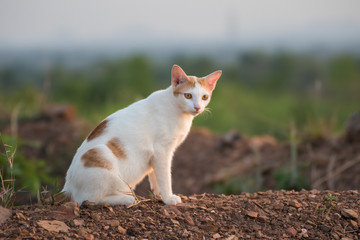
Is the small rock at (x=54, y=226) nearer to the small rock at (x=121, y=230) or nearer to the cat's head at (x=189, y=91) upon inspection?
the small rock at (x=121, y=230)

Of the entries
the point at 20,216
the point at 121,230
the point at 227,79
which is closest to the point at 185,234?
the point at 121,230

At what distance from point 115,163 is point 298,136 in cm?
470

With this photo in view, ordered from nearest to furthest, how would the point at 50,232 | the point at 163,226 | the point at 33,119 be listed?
the point at 50,232, the point at 163,226, the point at 33,119

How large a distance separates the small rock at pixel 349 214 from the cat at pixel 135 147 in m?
1.42

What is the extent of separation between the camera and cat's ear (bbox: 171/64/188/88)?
3.58 m

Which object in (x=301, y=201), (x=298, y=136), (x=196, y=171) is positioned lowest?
(x=196, y=171)

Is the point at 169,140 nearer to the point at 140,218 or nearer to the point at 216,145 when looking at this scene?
A: the point at 140,218

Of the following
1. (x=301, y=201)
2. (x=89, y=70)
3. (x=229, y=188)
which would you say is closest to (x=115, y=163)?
(x=301, y=201)

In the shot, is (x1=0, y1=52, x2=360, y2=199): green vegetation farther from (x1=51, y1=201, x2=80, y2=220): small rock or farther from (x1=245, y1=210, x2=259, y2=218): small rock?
(x1=245, y1=210, x2=259, y2=218): small rock

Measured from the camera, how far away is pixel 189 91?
356cm

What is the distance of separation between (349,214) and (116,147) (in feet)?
6.93

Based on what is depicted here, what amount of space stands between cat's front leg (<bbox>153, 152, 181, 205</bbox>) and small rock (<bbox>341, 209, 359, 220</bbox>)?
1420 millimetres

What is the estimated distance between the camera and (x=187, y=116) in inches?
144

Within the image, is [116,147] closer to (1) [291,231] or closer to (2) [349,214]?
(1) [291,231]
